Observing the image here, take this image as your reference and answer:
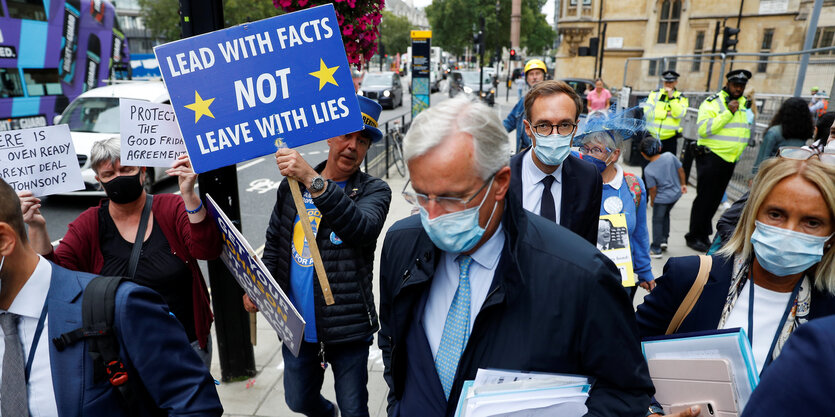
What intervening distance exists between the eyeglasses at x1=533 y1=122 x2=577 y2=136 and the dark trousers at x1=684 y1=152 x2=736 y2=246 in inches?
165

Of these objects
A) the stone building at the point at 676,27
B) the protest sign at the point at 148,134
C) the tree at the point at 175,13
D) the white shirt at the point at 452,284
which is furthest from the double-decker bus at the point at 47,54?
the stone building at the point at 676,27

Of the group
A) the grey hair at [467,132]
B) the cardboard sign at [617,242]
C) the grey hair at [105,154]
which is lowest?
the cardboard sign at [617,242]

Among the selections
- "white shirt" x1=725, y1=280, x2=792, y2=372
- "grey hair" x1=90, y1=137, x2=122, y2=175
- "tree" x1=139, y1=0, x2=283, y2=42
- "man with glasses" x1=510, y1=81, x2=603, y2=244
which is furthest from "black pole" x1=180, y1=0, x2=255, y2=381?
"tree" x1=139, y1=0, x2=283, y2=42

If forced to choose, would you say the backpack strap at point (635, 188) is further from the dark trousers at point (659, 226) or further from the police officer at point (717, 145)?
the police officer at point (717, 145)

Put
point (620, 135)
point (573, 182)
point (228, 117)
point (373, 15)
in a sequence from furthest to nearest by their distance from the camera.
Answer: point (373, 15)
point (620, 135)
point (573, 182)
point (228, 117)

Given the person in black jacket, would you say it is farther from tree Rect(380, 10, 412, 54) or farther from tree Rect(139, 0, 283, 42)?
tree Rect(380, 10, 412, 54)

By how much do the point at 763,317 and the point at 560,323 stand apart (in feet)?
2.84

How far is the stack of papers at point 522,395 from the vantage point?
1.30 metres

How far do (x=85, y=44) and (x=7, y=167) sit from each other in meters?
16.1

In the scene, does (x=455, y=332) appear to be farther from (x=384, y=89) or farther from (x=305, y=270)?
(x=384, y=89)

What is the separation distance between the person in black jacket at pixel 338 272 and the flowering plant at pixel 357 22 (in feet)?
4.82

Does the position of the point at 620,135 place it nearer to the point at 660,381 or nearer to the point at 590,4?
the point at 660,381

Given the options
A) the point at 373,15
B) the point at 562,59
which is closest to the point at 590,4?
the point at 562,59

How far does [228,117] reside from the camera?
2.18 metres
